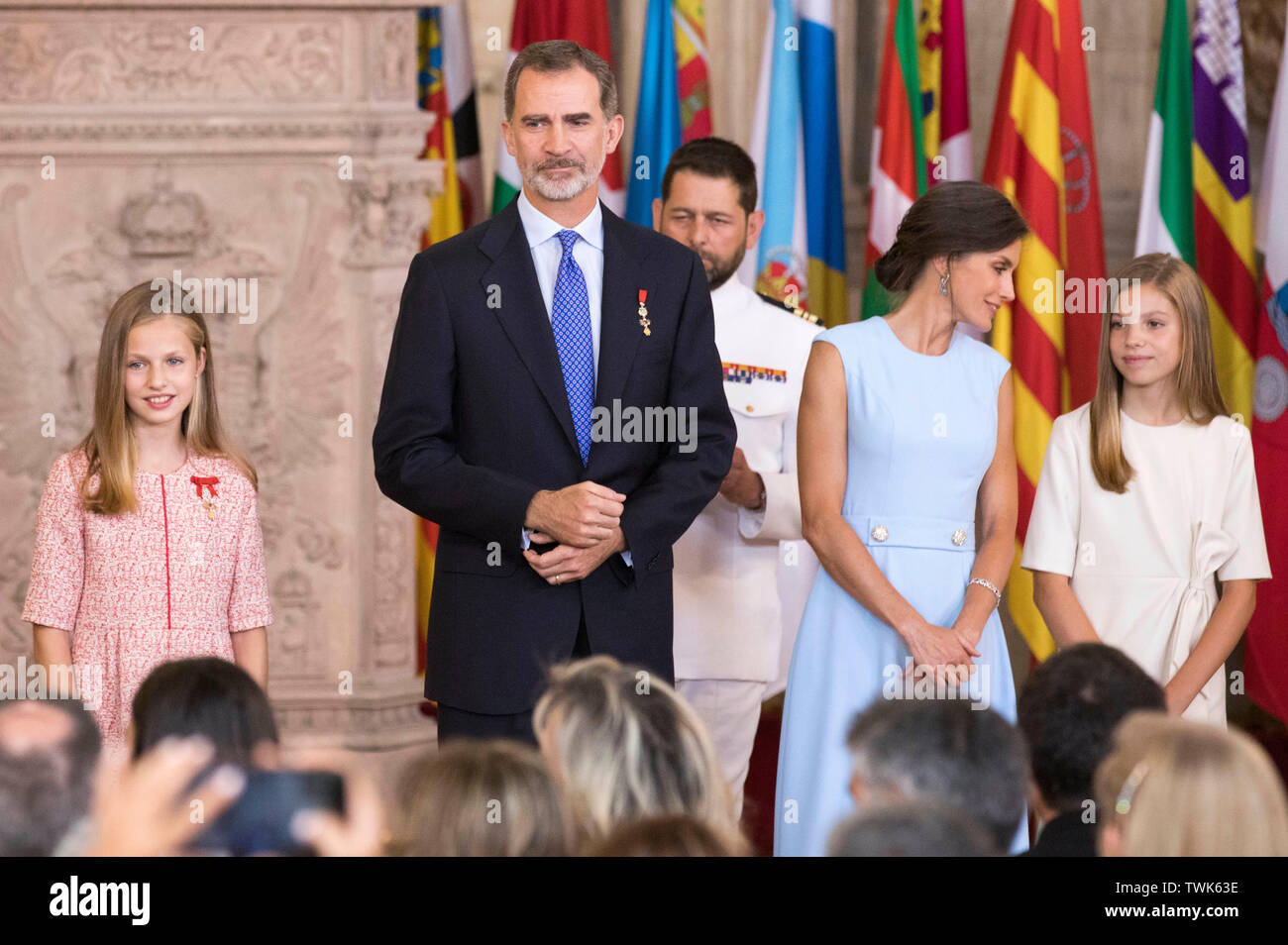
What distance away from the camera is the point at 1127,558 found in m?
3.55

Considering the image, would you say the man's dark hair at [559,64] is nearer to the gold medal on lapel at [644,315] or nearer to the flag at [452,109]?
the gold medal on lapel at [644,315]

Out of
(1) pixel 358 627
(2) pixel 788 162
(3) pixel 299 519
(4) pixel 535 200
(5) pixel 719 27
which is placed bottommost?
(1) pixel 358 627

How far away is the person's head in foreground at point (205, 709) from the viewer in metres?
2.27

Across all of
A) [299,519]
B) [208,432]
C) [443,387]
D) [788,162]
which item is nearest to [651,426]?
[443,387]

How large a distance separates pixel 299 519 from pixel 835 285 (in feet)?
6.78

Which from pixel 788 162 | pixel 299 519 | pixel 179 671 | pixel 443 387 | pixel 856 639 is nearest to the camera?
pixel 179 671

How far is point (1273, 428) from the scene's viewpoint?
5109mm

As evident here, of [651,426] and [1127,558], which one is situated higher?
[651,426]

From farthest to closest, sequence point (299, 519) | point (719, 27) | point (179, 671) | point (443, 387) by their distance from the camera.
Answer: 1. point (719, 27)
2. point (299, 519)
3. point (443, 387)
4. point (179, 671)

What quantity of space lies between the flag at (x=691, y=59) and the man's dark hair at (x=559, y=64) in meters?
2.47

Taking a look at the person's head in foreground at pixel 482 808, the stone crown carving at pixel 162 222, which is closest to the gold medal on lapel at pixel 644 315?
the person's head in foreground at pixel 482 808

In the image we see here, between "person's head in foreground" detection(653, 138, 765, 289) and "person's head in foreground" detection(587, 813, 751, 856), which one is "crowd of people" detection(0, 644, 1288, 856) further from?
"person's head in foreground" detection(653, 138, 765, 289)

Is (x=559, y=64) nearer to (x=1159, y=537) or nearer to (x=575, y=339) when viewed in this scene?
(x=575, y=339)

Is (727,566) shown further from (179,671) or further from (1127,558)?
(179,671)
